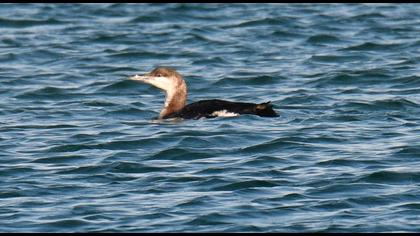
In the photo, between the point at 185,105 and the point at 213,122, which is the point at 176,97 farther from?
the point at 213,122

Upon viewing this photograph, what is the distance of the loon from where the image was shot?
51.6ft

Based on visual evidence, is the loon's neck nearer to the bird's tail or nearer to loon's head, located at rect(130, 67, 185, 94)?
loon's head, located at rect(130, 67, 185, 94)

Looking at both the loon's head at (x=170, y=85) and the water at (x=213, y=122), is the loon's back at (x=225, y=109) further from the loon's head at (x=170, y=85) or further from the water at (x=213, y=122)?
the loon's head at (x=170, y=85)

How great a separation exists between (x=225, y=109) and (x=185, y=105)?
1.06m

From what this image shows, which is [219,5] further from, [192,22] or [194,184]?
[194,184]

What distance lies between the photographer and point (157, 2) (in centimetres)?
2609

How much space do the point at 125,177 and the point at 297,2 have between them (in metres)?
13.7

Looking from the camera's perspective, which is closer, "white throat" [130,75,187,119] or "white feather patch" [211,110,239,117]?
"white feather patch" [211,110,239,117]

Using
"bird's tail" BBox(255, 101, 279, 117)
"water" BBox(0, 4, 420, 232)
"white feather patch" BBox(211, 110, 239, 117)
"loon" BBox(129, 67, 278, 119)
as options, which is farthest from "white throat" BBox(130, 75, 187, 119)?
"bird's tail" BBox(255, 101, 279, 117)

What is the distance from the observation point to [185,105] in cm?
1673

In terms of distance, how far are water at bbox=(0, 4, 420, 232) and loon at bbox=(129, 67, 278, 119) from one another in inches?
5.6

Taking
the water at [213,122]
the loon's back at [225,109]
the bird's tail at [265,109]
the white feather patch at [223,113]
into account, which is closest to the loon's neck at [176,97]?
the water at [213,122]

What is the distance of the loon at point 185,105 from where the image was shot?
619 inches

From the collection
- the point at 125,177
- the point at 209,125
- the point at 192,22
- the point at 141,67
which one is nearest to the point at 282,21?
the point at 192,22
